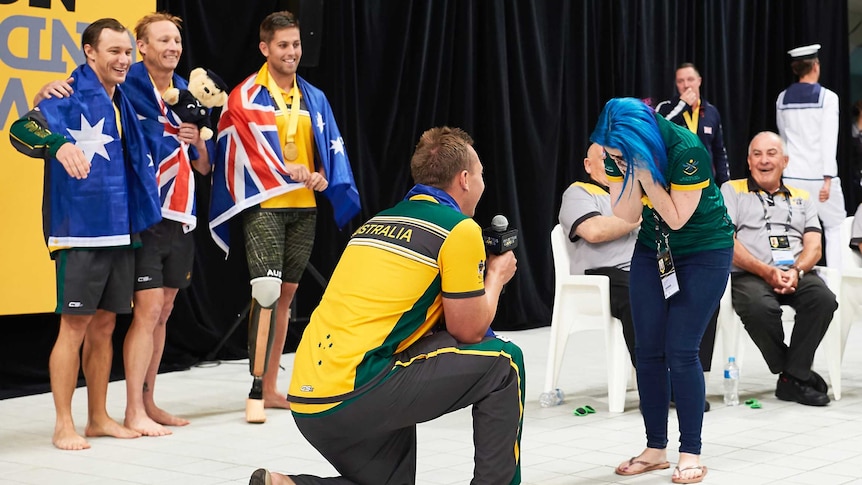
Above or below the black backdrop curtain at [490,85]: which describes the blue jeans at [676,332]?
below

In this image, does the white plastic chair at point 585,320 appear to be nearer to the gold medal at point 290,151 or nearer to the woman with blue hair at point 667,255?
the woman with blue hair at point 667,255

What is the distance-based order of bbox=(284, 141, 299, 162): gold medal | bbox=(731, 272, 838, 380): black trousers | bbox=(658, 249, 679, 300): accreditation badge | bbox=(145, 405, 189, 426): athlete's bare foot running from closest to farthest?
bbox=(658, 249, 679, 300): accreditation badge < bbox=(145, 405, 189, 426): athlete's bare foot < bbox=(284, 141, 299, 162): gold medal < bbox=(731, 272, 838, 380): black trousers

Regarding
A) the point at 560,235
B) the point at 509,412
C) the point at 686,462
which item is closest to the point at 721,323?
the point at 560,235

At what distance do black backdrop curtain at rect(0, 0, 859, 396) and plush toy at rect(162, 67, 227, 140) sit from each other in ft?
4.29

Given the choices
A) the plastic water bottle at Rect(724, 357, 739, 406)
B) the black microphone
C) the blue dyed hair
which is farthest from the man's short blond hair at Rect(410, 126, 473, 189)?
the plastic water bottle at Rect(724, 357, 739, 406)

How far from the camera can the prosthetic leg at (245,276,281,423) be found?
3959 mm

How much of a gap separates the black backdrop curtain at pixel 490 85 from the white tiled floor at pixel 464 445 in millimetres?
914

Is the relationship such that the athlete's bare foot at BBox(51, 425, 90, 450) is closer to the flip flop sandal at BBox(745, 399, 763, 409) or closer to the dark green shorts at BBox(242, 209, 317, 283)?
the dark green shorts at BBox(242, 209, 317, 283)

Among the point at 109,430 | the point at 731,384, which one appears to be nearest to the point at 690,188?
the point at 731,384

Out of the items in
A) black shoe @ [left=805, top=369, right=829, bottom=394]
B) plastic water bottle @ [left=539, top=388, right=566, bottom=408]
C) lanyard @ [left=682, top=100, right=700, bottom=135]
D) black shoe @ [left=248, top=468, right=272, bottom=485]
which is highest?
lanyard @ [left=682, top=100, right=700, bottom=135]

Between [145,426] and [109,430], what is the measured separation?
12cm

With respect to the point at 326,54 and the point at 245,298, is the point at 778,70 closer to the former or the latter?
the point at 326,54

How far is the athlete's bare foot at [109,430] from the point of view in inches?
145

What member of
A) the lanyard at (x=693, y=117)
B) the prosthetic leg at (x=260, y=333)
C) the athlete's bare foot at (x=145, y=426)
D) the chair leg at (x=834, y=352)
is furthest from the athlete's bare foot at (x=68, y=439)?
the lanyard at (x=693, y=117)
